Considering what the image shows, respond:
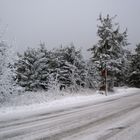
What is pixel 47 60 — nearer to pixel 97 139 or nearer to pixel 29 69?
pixel 29 69

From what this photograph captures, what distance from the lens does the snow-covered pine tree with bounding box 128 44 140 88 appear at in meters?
49.3

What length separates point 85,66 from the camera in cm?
3478

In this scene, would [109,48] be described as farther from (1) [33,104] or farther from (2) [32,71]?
(1) [33,104]

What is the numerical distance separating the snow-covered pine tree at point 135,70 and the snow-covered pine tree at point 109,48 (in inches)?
685

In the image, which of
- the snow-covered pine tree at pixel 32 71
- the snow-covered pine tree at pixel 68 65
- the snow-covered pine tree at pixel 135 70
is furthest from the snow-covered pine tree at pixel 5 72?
the snow-covered pine tree at pixel 135 70

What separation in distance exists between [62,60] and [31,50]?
14.0 feet

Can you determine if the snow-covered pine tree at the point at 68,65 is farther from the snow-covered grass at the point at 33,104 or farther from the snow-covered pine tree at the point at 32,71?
the snow-covered grass at the point at 33,104

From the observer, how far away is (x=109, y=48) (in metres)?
32.2

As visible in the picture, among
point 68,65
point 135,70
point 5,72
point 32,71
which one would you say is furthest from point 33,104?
point 135,70

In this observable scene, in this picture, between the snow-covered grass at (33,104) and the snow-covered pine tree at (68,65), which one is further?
the snow-covered pine tree at (68,65)

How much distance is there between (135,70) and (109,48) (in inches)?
739

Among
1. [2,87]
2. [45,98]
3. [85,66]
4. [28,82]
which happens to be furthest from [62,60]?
[2,87]

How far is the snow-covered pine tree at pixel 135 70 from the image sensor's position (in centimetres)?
4931

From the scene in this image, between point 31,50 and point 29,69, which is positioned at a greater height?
point 31,50
